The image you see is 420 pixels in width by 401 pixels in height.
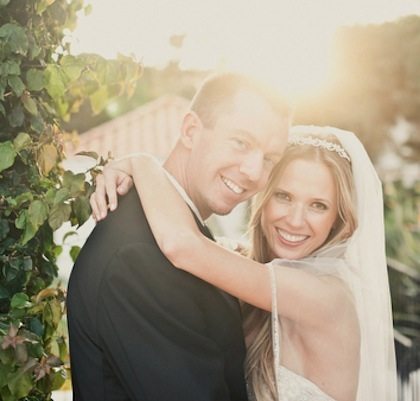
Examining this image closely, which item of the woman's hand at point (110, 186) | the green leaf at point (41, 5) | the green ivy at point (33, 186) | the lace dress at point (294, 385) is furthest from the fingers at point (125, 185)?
the lace dress at point (294, 385)

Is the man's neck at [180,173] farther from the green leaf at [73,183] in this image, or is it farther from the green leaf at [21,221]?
the green leaf at [21,221]

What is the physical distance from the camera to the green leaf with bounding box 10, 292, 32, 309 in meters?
2.74

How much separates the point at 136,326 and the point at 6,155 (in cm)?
65

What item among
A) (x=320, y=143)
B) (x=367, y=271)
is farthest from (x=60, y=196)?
(x=367, y=271)

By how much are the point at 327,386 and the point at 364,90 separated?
2305cm

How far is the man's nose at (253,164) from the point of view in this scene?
2.96m

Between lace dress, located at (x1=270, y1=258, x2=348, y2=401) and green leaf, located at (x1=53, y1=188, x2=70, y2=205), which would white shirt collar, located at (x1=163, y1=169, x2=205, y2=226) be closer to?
green leaf, located at (x1=53, y1=188, x2=70, y2=205)

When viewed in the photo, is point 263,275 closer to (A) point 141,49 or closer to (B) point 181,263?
(B) point 181,263

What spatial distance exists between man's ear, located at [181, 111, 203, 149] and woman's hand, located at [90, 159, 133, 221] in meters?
0.20

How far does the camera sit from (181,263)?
263 cm

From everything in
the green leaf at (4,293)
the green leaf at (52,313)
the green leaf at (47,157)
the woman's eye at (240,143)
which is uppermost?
→ the woman's eye at (240,143)

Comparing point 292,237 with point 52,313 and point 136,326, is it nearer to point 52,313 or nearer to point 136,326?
point 52,313

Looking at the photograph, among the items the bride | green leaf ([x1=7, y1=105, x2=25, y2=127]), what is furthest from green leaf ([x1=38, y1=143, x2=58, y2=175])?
the bride

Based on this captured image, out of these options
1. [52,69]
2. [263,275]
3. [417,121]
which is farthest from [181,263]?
[417,121]
